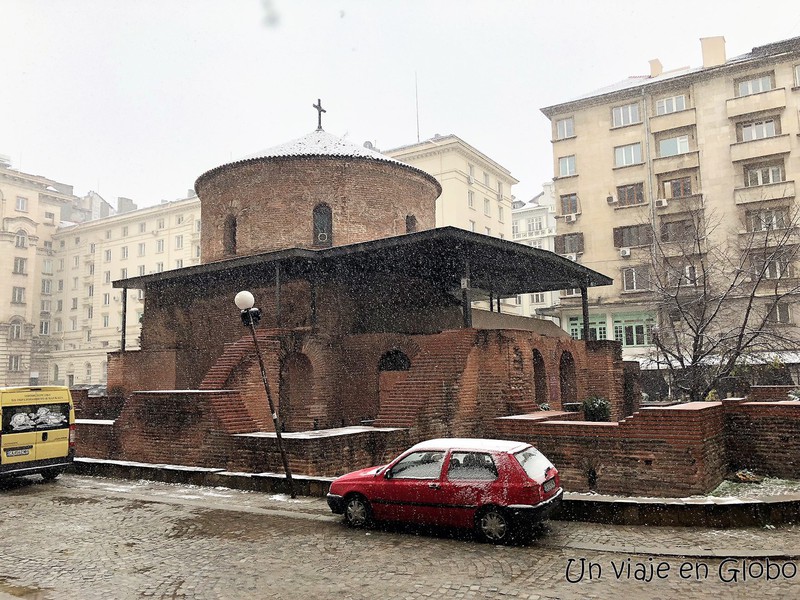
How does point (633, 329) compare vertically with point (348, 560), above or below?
above

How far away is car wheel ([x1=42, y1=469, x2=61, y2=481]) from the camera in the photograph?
42.7ft

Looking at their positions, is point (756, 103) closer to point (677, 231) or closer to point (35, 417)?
point (677, 231)

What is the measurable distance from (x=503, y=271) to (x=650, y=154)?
2157 cm

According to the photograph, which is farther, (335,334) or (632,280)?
(632,280)

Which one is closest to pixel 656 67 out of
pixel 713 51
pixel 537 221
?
pixel 713 51

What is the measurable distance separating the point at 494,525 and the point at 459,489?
0.58m

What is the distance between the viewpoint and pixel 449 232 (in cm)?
1451

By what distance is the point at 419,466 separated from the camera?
845 centimetres

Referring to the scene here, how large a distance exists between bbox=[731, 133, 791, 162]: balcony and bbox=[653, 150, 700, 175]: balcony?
6.54 feet

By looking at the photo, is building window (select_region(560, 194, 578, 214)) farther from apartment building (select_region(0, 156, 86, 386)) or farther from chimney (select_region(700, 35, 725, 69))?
apartment building (select_region(0, 156, 86, 386))

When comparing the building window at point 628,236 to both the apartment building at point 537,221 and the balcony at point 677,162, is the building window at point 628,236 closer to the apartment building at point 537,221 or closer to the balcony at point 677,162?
the balcony at point 677,162

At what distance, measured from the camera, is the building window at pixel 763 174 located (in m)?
34.4

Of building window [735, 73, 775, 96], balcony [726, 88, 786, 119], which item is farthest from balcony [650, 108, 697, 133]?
building window [735, 73, 775, 96]

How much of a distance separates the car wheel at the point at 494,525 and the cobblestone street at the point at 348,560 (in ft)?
0.59
